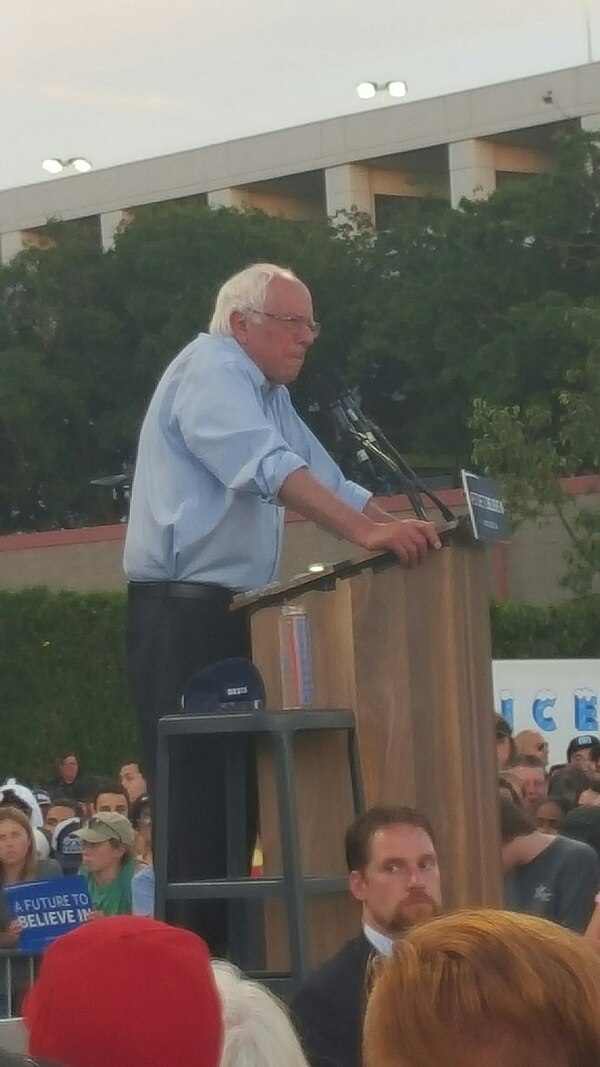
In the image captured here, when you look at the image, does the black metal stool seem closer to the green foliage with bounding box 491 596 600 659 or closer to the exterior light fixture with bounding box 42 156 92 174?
the green foliage with bounding box 491 596 600 659

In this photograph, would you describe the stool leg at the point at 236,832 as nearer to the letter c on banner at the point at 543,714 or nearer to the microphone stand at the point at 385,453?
the microphone stand at the point at 385,453

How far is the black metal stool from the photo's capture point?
159 inches

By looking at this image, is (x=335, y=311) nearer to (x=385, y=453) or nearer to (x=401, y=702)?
(x=385, y=453)

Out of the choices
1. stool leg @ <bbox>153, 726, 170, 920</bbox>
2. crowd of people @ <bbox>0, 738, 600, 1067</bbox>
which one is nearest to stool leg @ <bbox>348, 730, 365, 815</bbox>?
stool leg @ <bbox>153, 726, 170, 920</bbox>

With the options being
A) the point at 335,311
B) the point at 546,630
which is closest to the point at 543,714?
the point at 546,630

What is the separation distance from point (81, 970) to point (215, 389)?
2.54 metres

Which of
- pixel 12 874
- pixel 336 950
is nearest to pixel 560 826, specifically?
pixel 12 874

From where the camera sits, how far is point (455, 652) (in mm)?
4047

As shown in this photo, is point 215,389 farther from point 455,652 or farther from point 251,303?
point 455,652

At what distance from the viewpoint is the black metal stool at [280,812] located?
4051 millimetres

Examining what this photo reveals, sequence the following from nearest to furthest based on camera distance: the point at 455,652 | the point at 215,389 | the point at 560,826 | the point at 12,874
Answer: the point at 455,652 → the point at 215,389 → the point at 560,826 → the point at 12,874

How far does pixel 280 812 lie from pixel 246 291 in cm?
116

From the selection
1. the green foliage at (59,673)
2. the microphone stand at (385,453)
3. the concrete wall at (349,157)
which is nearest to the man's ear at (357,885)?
the microphone stand at (385,453)

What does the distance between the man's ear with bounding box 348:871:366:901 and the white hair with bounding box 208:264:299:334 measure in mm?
1243
